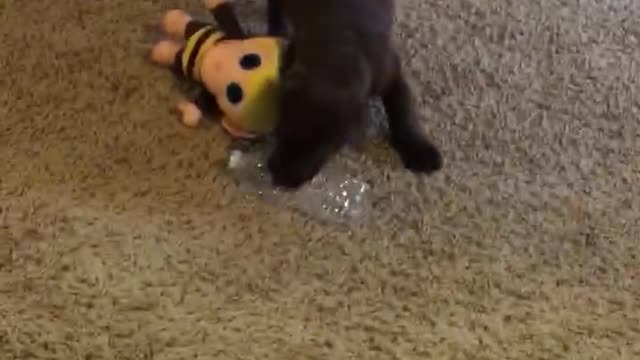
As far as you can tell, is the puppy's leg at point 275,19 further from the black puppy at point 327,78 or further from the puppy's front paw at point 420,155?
the puppy's front paw at point 420,155

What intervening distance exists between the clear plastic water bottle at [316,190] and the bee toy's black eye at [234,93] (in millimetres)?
69

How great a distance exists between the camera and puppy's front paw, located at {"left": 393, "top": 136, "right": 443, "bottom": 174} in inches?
57.1

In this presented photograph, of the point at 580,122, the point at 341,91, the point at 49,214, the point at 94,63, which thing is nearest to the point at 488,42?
the point at 580,122

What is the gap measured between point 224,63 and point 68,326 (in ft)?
1.32

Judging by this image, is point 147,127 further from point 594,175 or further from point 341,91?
point 594,175

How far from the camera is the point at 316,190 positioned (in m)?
1.41

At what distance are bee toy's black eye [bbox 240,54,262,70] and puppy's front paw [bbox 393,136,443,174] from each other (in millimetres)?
219

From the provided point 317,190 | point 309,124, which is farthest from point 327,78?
point 317,190

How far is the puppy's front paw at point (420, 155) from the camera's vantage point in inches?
57.1

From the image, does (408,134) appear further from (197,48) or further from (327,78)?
(197,48)

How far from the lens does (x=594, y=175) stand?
149 cm

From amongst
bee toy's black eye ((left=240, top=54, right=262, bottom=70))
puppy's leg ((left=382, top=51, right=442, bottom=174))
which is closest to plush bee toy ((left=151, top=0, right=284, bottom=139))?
bee toy's black eye ((left=240, top=54, right=262, bottom=70))

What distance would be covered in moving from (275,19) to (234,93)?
174mm

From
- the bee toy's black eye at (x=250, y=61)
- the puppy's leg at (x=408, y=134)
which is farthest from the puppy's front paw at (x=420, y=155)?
the bee toy's black eye at (x=250, y=61)
